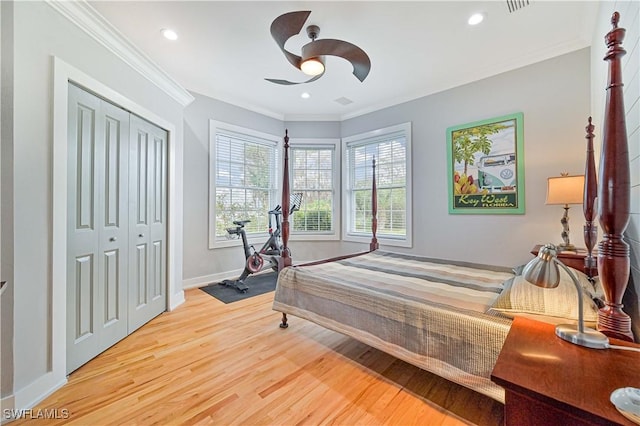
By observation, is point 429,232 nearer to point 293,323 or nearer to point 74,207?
point 293,323

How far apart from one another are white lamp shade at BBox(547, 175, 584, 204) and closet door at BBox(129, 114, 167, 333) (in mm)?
3913

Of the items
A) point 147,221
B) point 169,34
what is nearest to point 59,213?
point 147,221

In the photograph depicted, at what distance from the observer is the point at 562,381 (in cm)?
72

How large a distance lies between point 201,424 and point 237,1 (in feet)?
9.85

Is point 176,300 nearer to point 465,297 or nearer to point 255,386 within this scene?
point 255,386

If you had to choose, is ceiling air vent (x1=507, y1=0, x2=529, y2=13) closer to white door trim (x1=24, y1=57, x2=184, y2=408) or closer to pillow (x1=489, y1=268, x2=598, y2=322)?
pillow (x1=489, y1=268, x2=598, y2=322)

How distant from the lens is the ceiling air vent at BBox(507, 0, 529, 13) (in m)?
2.22

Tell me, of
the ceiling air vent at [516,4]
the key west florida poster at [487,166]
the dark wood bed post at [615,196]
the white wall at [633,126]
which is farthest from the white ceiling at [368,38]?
the dark wood bed post at [615,196]

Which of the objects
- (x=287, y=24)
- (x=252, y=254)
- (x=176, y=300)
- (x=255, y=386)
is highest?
(x=287, y=24)

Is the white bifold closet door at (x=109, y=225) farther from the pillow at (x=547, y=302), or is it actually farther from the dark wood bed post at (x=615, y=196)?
the dark wood bed post at (x=615, y=196)

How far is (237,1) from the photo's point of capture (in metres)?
2.21

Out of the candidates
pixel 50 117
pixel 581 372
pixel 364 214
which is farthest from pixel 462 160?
pixel 50 117

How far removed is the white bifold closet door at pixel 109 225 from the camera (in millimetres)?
1959

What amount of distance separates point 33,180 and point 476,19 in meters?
3.63
